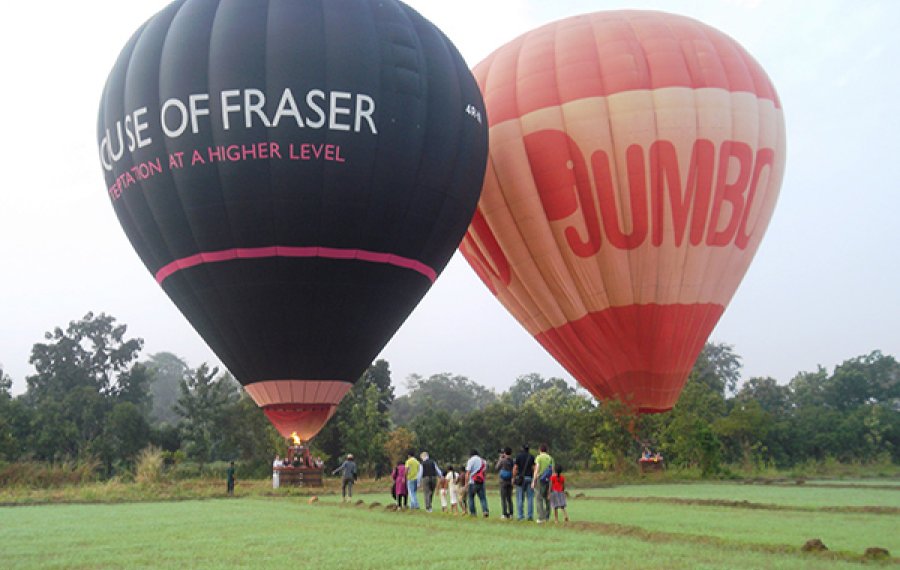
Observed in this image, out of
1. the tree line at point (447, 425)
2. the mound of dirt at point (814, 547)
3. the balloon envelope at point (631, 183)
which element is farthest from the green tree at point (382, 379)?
the mound of dirt at point (814, 547)

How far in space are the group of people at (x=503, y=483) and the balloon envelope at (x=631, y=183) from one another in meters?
10.0

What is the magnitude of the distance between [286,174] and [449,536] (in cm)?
817

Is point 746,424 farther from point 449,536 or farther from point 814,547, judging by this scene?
point 814,547

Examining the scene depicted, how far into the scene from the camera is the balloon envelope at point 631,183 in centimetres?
2409

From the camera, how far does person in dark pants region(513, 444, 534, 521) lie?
1420 cm

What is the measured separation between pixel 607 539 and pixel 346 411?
Answer: 108 ft

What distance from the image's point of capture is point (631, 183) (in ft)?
79.0

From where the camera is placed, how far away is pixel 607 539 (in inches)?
421

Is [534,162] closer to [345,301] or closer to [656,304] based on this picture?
[656,304]

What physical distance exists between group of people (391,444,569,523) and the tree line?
452 inches

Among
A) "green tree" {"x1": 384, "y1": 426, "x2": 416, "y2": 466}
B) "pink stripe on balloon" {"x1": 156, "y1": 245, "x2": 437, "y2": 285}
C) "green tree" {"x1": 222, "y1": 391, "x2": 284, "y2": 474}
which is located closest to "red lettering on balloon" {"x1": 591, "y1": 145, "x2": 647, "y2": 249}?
"pink stripe on balloon" {"x1": 156, "y1": 245, "x2": 437, "y2": 285}

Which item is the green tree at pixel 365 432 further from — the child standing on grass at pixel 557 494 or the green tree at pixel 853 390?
the green tree at pixel 853 390

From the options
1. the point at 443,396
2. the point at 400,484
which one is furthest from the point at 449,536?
the point at 443,396

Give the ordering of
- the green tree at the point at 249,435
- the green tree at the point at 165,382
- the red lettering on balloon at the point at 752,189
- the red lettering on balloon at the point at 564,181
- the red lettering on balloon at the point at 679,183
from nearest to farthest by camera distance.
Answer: the red lettering on balloon at the point at 679,183, the red lettering on balloon at the point at 564,181, the red lettering on balloon at the point at 752,189, the green tree at the point at 249,435, the green tree at the point at 165,382
